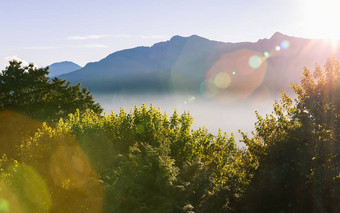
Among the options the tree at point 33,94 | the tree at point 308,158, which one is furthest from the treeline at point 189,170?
the tree at point 33,94

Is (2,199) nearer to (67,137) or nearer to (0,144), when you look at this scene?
(67,137)

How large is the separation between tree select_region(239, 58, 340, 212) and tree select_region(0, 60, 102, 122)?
143 feet

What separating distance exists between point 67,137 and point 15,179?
8109 millimetres

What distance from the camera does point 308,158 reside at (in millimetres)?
20641

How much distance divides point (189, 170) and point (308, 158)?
9643mm

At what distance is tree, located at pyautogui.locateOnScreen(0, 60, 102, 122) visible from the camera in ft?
168

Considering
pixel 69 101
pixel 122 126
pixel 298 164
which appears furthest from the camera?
pixel 69 101

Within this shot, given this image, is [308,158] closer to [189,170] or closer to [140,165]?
[189,170]

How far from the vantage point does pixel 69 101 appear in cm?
6166

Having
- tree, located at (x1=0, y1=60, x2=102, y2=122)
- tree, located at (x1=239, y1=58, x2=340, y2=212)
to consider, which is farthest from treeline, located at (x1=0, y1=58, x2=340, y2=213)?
tree, located at (x1=0, y1=60, x2=102, y2=122)

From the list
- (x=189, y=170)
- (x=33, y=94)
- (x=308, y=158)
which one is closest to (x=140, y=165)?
(x=189, y=170)

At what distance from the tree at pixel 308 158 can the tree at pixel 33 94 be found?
43.5m

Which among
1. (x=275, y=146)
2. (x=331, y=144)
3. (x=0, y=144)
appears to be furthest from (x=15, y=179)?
(x=0, y=144)

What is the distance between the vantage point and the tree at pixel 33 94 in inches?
2019
